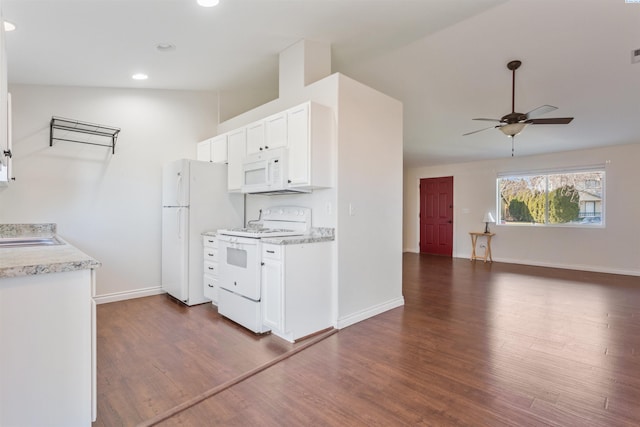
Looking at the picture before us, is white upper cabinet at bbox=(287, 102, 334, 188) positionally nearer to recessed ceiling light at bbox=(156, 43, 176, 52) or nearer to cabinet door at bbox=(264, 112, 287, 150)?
cabinet door at bbox=(264, 112, 287, 150)

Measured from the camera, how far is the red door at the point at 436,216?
26.9 feet

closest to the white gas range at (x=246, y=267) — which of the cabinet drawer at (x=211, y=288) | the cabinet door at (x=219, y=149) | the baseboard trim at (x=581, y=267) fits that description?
the cabinet drawer at (x=211, y=288)

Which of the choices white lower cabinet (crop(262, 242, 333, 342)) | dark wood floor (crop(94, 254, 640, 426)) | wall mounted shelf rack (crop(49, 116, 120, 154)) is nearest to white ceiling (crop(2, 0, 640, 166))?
wall mounted shelf rack (crop(49, 116, 120, 154))

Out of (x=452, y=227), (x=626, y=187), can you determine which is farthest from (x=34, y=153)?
(x=626, y=187)

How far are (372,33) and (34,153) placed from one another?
381cm

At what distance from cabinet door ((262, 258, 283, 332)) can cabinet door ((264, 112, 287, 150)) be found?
46.6 inches

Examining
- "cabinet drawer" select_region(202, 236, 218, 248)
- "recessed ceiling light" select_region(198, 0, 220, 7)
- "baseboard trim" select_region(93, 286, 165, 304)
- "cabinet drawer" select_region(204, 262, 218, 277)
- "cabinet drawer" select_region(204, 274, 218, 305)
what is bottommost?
"baseboard trim" select_region(93, 286, 165, 304)

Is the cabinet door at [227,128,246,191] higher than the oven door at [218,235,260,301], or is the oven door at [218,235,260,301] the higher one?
the cabinet door at [227,128,246,191]

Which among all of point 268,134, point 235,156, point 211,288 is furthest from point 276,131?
point 211,288

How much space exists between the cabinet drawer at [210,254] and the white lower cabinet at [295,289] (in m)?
1.05

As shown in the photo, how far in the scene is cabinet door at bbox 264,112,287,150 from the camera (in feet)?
10.4

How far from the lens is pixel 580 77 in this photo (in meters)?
3.73

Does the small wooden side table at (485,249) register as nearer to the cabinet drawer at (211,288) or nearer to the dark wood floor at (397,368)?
the dark wood floor at (397,368)

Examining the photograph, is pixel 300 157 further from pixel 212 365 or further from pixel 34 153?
pixel 34 153
